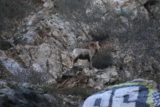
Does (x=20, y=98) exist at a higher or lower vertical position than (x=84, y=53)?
lower

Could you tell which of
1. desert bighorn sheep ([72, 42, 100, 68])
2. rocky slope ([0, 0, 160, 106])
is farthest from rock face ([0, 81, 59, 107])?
desert bighorn sheep ([72, 42, 100, 68])

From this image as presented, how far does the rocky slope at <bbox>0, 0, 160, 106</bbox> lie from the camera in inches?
356

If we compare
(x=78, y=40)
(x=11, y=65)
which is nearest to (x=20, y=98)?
(x=11, y=65)

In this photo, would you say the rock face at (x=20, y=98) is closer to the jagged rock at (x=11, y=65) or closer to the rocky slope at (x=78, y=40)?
the rocky slope at (x=78, y=40)

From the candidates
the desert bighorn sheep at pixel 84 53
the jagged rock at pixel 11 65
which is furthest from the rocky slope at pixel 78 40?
the desert bighorn sheep at pixel 84 53

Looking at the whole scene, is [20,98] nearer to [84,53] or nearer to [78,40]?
[84,53]

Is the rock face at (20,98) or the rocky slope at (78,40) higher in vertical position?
the rocky slope at (78,40)

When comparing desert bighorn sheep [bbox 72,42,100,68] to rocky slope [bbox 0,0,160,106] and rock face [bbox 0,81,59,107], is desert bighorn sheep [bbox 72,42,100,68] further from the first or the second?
rock face [bbox 0,81,59,107]

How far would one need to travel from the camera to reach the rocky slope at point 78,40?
29.7 feet

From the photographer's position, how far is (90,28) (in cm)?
1116

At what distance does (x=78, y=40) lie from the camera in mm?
11023

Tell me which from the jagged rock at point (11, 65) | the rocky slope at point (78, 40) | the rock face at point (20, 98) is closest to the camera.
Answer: the rock face at point (20, 98)

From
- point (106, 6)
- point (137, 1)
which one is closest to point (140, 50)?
point (106, 6)

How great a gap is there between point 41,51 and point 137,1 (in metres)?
3.71
